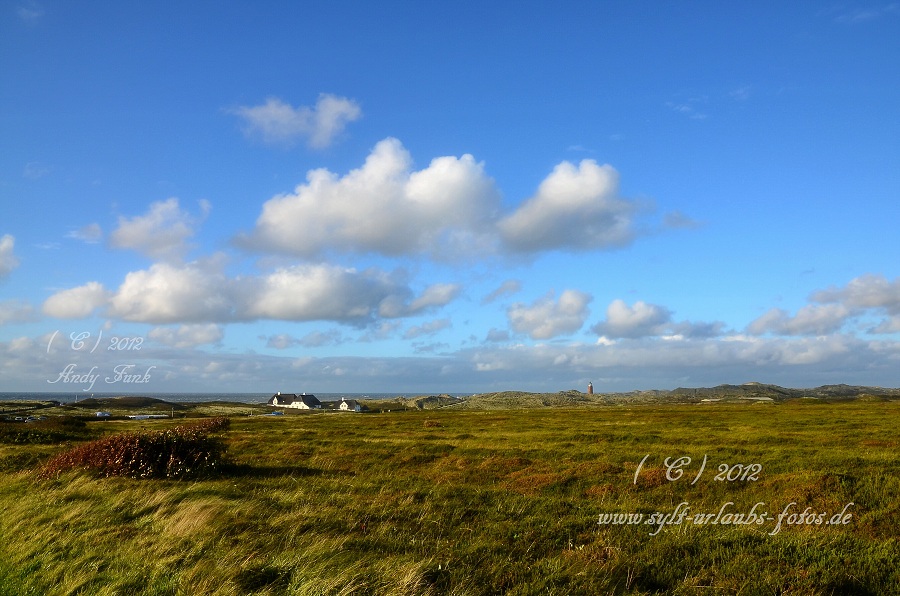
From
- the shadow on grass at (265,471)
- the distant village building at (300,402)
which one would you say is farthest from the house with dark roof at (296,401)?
the shadow on grass at (265,471)

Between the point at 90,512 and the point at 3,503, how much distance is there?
13.6ft

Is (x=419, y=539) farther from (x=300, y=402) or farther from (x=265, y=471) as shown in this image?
(x=300, y=402)

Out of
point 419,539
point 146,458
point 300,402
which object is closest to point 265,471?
point 146,458

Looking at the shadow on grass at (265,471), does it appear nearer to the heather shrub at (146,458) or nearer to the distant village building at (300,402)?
the heather shrub at (146,458)

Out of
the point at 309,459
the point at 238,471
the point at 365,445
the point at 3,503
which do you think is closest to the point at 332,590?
the point at 3,503

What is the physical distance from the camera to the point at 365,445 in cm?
3919

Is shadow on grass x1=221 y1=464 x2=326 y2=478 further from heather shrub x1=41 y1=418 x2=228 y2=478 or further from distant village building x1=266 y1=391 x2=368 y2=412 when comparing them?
distant village building x1=266 y1=391 x2=368 y2=412

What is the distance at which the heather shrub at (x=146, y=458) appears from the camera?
1867 centimetres

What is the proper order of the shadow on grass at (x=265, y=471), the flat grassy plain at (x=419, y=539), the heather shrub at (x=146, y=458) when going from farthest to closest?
the shadow on grass at (x=265, y=471), the heather shrub at (x=146, y=458), the flat grassy plain at (x=419, y=539)

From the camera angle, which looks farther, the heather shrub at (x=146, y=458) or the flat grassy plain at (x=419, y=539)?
the heather shrub at (x=146, y=458)

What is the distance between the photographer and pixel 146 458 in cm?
1912

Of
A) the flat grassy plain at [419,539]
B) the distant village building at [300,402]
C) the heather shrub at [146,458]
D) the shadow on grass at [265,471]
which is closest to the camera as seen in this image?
the flat grassy plain at [419,539]

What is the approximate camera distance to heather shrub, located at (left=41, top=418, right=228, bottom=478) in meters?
18.7

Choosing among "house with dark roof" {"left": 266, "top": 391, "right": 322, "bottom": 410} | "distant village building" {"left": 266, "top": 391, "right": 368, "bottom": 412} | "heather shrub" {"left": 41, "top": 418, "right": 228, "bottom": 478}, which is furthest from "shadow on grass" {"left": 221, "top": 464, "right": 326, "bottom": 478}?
"house with dark roof" {"left": 266, "top": 391, "right": 322, "bottom": 410}
